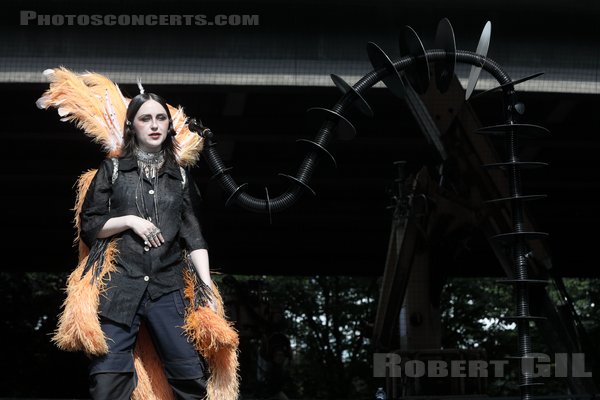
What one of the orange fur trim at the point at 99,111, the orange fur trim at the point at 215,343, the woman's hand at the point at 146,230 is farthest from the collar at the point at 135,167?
the orange fur trim at the point at 215,343

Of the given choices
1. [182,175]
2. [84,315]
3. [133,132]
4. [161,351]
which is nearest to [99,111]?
[133,132]

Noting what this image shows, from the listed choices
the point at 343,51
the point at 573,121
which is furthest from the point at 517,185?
the point at 573,121

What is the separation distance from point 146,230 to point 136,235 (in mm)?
66

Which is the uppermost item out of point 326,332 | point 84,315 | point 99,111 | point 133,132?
point 326,332

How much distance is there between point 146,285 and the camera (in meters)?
3.85

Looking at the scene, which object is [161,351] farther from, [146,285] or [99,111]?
[99,111]

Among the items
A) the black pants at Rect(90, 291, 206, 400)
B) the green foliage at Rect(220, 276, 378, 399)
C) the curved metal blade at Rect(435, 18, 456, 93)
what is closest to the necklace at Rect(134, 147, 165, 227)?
the black pants at Rect(90, 291, 206, 400)

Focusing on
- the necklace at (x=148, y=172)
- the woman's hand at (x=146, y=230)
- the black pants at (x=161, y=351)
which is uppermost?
the necklace at (x=148, y=172)

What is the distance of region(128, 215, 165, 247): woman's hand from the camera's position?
3859mm

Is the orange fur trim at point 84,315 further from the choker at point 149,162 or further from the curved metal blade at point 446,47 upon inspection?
the curved metal blade at point 446,47

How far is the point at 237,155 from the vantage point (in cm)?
1317

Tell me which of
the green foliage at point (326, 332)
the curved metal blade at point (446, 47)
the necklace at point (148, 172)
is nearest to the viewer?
the necklace at point (148, 172)

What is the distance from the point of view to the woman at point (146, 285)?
3754 mm

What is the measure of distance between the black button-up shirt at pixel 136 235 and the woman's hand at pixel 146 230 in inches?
1.4
